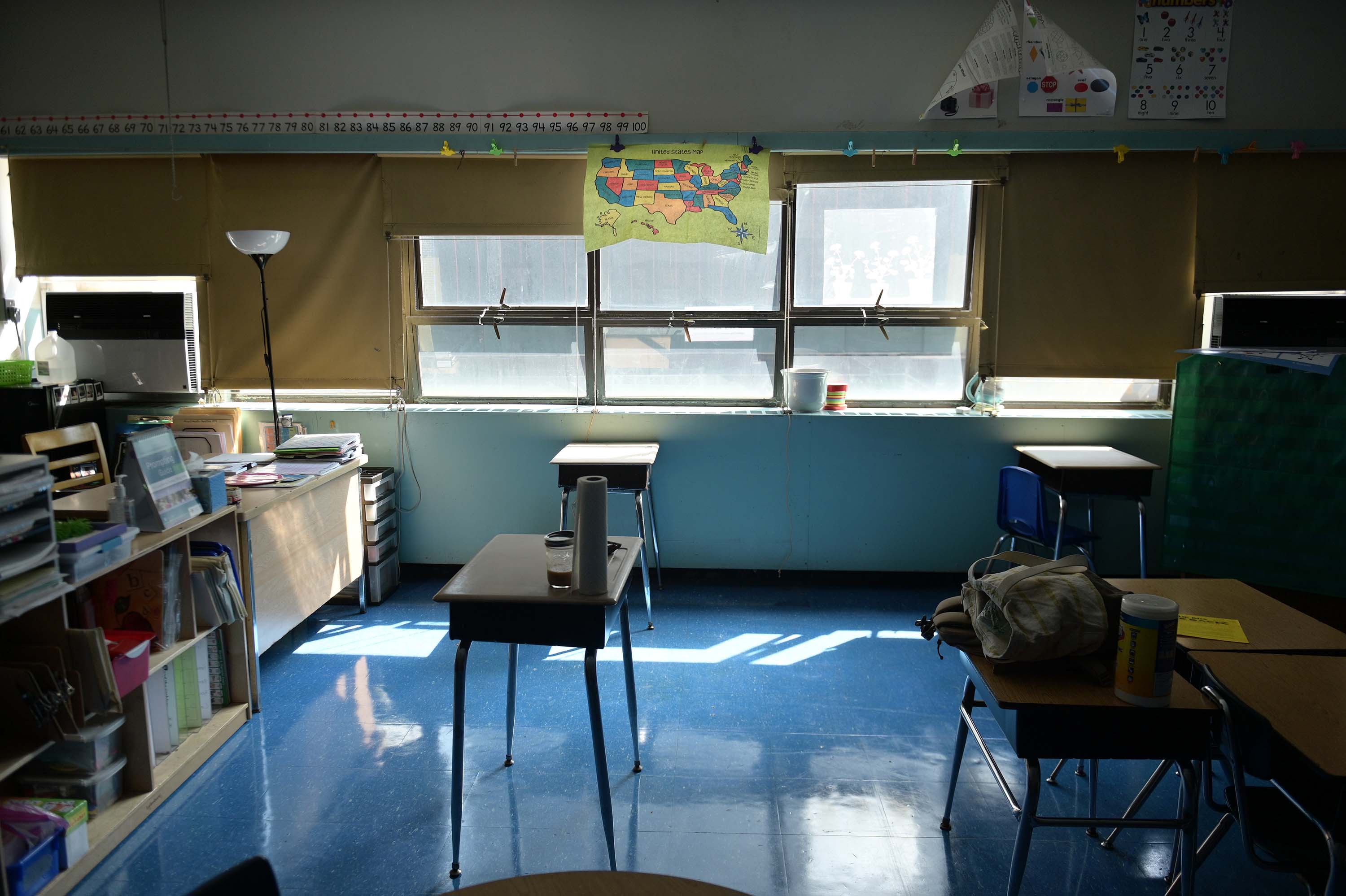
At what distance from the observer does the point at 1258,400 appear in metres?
3.73

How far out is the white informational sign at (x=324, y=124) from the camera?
429 cm

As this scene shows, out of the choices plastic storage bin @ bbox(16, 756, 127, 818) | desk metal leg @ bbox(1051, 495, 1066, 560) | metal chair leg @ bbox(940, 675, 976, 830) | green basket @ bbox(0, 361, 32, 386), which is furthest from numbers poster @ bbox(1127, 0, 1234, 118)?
green basket @ bbox(0, 361, 32, 386)

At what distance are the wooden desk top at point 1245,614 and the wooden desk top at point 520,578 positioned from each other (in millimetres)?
1322

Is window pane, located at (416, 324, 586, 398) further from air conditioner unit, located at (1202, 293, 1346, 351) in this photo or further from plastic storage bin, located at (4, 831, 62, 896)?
air conditioner unit, located at (1202, 293, 1346, 351)

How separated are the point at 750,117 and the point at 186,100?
10.0 feet

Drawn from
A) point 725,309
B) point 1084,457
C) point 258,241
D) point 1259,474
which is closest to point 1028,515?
point 1084,457

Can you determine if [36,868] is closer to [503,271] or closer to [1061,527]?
[503,271]

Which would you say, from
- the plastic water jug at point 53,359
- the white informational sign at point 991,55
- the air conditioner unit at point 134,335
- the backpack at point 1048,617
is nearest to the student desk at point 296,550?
the air conditioner unit at point 134,335

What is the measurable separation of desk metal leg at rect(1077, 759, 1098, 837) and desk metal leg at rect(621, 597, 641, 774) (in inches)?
52.5

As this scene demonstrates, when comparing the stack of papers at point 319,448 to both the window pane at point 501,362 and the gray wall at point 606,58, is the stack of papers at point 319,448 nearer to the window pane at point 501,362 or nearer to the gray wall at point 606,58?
the window pane at point 501,362

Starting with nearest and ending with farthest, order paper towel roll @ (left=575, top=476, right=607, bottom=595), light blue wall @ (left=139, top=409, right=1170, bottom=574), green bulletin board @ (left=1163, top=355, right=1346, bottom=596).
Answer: paper towel roll @ (left=575, top=476, right=607, bottom=595) → green bulletin board @ (left=1163, top=355, right=1346, bottom=596) → light blue wall @ (left=139, top=409, right=1170, bottom=574)

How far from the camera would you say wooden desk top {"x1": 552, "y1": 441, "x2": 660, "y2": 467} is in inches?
152

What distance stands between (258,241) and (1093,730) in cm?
384

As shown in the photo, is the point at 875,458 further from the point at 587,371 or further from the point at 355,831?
the point at 355,831
